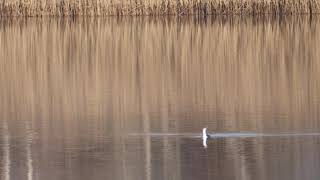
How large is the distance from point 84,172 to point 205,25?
2043 centimetres

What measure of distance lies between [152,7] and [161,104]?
1775 centimetres

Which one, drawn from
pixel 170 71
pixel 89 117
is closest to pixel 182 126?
pixel 89 117

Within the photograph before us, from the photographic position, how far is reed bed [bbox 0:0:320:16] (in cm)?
3394

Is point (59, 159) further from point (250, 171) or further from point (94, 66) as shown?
point (94, 66)

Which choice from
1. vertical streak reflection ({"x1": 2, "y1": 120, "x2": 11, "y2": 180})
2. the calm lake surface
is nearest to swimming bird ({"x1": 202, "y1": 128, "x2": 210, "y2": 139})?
the calm lake surface

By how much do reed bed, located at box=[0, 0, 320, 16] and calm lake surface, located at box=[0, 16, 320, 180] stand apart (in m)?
3.68

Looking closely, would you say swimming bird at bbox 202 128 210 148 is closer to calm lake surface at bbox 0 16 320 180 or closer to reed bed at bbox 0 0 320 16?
calm lake surface at bbox 0 16 320 180

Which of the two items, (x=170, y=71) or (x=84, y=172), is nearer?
(x=84, y=172)

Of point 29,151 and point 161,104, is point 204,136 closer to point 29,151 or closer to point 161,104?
point 29,151

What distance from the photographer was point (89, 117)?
15836 millimetres

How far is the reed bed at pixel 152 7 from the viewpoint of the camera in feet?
111

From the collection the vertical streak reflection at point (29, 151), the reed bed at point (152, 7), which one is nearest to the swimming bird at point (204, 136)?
the vertical streak reflection at point (29, 151)

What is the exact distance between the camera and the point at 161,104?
17.0 m

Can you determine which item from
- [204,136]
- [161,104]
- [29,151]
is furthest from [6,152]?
[161,104]
